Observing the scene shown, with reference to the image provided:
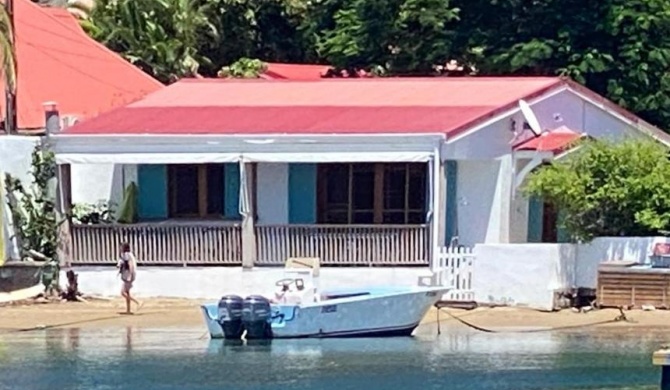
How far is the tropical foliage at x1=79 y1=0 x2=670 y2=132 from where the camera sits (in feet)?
147

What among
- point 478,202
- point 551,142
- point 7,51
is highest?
point 7,51

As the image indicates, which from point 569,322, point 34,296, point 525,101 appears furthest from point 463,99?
point 34,296

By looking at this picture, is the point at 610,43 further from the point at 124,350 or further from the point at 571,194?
the point at 124,350

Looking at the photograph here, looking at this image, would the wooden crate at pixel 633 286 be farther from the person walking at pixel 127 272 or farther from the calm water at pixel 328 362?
the person walking at pixel 127 272

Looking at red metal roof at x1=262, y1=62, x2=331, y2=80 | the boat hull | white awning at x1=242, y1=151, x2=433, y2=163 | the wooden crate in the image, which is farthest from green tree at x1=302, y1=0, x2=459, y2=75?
the boat hull

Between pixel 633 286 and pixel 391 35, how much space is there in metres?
14.7

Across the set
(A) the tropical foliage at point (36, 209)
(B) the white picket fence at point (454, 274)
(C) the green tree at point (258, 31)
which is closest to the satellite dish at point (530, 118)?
(B) the white picket fence at point (454, 274)

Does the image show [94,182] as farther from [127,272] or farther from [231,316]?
[231,316]

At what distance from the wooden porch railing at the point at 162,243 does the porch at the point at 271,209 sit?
20 mm

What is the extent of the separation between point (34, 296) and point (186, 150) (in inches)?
172

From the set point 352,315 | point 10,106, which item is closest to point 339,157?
point 352,315

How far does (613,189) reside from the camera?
36.2 meters

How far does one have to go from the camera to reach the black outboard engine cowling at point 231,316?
3272 centimetres

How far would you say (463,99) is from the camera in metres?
40.6
